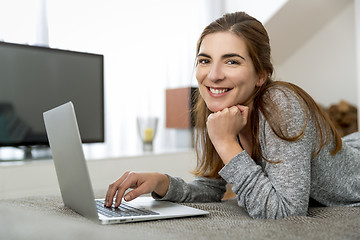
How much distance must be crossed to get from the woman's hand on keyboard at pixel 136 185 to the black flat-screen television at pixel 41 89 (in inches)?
62.1

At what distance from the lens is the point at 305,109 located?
1023 millimetres

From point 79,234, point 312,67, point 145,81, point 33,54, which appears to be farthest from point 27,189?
point 312,67

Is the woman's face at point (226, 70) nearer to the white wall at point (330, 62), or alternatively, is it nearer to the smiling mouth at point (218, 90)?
the smiling mouth at point (218, 90)

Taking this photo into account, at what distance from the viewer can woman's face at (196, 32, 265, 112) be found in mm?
1093

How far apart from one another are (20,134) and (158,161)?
97 cm

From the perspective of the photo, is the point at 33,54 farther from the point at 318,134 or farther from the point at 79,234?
the point at 79,234

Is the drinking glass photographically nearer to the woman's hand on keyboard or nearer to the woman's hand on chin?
the woman's hand on keyboard

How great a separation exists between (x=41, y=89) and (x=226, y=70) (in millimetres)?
1780

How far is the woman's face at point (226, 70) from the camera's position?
109 centimetres

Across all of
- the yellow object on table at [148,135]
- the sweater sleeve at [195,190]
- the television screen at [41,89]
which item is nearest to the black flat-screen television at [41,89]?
the television screen at [41,89]

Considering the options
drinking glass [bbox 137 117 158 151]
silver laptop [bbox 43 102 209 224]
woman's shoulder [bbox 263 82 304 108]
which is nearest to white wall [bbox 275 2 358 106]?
drinking glass [bbox 137 117 158 151]

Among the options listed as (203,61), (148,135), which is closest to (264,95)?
(203,61)

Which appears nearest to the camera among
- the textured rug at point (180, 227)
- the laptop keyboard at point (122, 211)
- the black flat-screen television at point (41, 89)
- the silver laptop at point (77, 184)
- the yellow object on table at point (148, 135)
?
the textured rug at point (180, 227)

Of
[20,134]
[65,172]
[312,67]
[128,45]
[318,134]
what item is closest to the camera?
[65,172]
